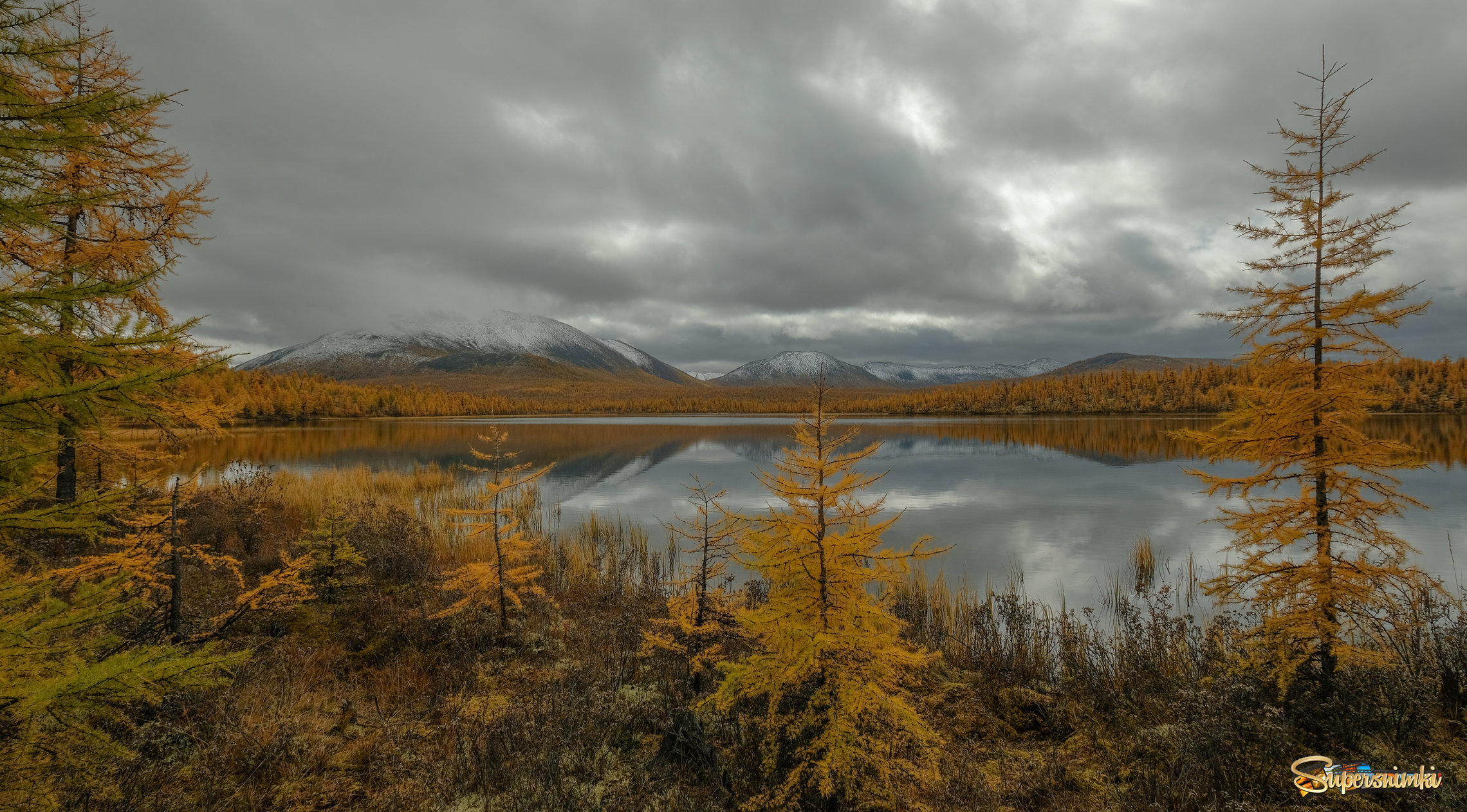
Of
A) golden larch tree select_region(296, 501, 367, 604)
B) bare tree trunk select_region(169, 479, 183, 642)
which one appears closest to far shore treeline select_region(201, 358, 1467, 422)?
golden larch tree select_region(296, 501, 367, 604)

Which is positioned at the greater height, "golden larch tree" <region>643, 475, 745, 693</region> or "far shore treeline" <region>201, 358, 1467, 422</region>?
"far shore treeline" <region>201, 358, 1467, 422</region>

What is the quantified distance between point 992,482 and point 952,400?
109 metres

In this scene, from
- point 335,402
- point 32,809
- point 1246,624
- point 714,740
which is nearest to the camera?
point 32,809

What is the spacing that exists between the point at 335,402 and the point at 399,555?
110 metres

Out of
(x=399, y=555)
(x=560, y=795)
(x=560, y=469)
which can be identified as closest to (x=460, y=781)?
(x=560, y=795)

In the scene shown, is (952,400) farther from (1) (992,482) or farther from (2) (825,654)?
(2) (825,654)

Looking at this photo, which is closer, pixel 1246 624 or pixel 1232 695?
pixel 1232 695

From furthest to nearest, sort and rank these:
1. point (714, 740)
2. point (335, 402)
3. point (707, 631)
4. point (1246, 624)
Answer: point (335, 402)
point (1246, 624)
point (707, 631)
point (714, 740)

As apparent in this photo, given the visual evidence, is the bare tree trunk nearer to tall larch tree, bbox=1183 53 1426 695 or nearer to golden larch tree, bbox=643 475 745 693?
golden larch tree, bbox=643 475 745 693

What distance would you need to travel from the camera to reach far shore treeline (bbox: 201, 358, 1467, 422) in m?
78.3

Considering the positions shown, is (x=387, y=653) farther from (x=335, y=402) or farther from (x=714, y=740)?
(x=335, y=402)

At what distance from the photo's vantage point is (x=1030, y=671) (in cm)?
768

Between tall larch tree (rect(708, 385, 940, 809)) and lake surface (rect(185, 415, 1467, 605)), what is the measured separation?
91 centimetres

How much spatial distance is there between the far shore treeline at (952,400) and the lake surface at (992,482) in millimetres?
12152
